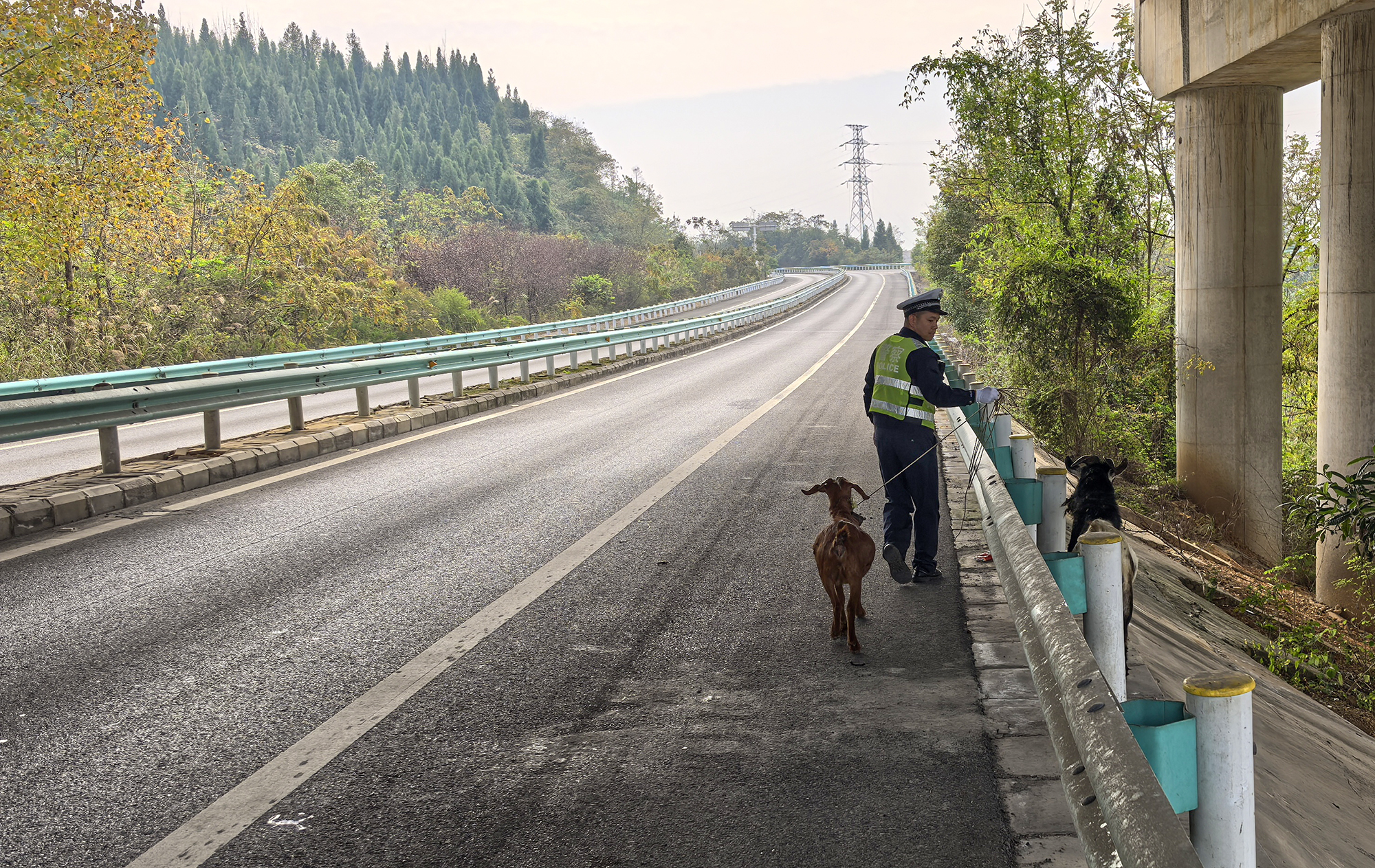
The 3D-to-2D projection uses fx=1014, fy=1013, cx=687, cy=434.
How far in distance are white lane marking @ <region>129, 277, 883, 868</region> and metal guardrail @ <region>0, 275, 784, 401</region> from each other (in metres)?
6.72

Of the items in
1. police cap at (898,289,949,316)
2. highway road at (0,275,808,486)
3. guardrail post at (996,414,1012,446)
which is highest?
police cap at (898,289,949,316)

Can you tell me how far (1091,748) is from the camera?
1974mm

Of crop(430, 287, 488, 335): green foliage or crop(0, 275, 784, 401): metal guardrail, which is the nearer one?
crop(0, 275, 784, 401): metal guardrail

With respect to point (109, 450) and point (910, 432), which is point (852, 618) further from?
point (109, 450)

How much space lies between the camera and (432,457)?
10531mm

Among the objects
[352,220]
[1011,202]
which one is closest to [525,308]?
[352,220]

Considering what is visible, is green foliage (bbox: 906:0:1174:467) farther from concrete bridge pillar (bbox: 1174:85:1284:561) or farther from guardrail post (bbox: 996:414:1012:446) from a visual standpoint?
guardrail post (bbox: 996:414:1012:446)

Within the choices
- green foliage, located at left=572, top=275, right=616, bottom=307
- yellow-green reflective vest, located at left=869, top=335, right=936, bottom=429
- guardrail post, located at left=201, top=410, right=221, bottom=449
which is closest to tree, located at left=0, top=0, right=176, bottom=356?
guardrail post, located at left=201, top=410, right=221, bottom=449

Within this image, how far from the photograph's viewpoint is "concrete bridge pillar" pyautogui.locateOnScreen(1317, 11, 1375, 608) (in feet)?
29.4

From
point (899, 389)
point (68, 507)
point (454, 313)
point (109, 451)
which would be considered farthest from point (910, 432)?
point (454, 313)

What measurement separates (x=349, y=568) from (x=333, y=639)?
139cm

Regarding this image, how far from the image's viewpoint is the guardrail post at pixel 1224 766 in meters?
1.87

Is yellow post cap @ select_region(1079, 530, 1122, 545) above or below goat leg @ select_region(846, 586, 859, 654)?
above

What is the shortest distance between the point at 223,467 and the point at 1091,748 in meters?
8.92
